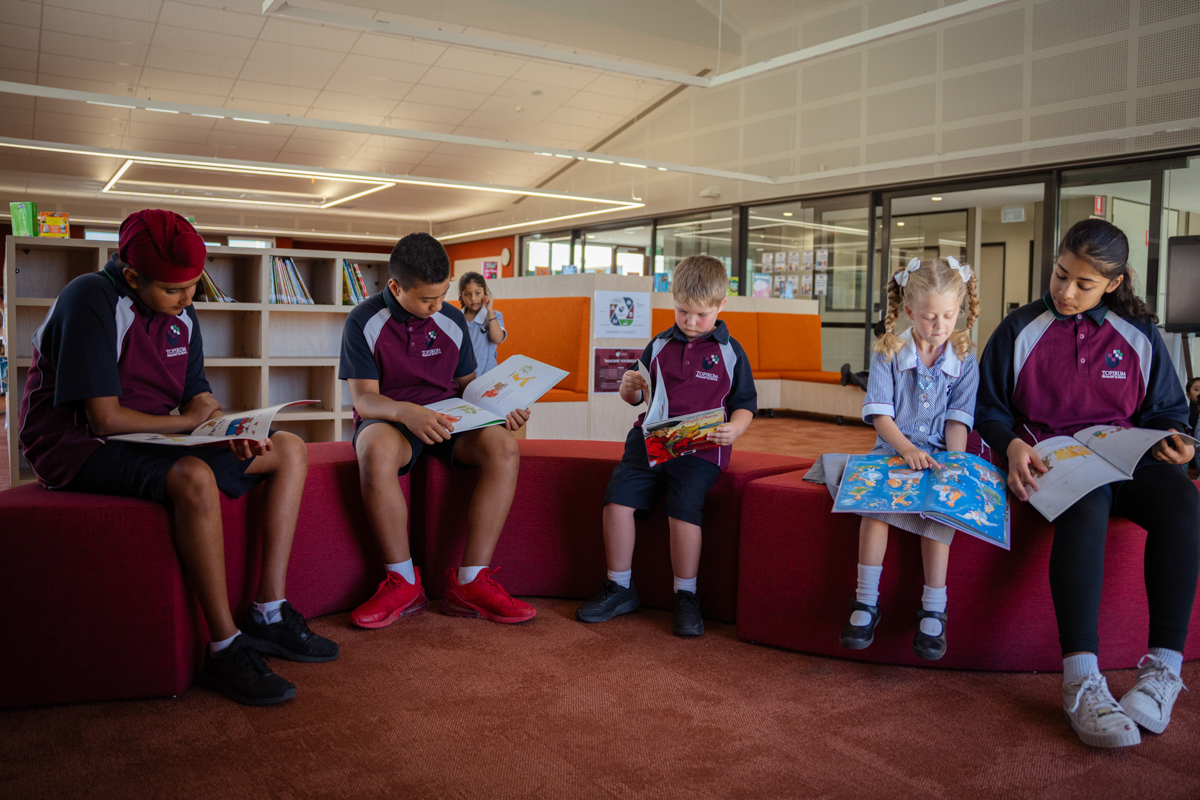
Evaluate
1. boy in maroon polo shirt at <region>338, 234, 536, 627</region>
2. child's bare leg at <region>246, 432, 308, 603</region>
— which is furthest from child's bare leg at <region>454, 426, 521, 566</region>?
child's bare leg at <region>246, 432, 308, 603</region>

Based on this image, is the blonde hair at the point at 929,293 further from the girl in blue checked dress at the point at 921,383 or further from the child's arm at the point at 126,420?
the child's arm at the point at 126,420

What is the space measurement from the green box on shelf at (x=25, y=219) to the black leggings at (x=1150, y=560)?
14.0 feet

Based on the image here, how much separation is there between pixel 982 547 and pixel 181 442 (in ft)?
5.71

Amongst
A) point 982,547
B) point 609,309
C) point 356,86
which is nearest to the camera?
point 982,547

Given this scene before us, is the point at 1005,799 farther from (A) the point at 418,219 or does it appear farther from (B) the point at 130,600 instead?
(A) the point at 418,219

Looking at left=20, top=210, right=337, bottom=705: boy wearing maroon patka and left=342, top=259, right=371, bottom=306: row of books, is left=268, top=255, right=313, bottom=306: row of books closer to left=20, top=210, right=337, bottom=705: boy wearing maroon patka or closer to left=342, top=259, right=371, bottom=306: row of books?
left=342, top=259, right=371, bottom=306: row of books

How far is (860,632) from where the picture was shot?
1846 millimetres

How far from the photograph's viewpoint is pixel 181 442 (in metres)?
1.64

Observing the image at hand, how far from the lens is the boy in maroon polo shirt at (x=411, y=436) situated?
216 cm

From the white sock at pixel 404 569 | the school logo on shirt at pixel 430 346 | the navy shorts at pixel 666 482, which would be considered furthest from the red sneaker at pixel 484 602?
the school logo on shirt at pixel 430 346

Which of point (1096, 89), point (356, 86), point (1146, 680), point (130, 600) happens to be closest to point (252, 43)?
point (356, 86)

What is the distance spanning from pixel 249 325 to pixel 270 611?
101 inches

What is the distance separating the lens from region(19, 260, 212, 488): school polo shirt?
168 centimetres

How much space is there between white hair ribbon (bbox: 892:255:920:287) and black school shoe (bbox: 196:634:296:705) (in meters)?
1.68
